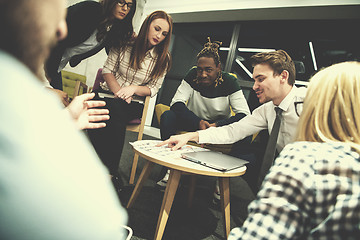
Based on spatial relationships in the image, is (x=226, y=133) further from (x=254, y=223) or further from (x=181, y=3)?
(x=181, y=3)

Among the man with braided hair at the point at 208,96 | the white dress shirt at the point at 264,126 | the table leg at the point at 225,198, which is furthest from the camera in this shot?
the man with braided hair at the point at 208,96

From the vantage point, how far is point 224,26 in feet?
14.4

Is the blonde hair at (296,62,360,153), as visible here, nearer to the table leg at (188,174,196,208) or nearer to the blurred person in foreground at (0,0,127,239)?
the blurred person in foreground at (0,0,127,239)

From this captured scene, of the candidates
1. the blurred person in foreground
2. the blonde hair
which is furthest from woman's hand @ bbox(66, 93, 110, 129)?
the blonde hair

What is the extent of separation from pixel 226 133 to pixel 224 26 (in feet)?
11.8

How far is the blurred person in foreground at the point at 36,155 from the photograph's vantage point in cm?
21

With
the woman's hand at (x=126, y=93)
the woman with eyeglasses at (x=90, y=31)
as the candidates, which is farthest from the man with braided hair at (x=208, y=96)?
the woman with eyeglasses at (x=90, y=31)

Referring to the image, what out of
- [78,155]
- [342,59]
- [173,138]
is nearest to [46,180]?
[78,155]

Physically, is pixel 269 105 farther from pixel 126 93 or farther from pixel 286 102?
pixel 126 93

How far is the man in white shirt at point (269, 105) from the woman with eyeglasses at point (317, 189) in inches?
36.7

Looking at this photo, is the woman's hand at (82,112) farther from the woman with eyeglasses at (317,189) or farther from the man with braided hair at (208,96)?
the man with braided hair at (208,96)

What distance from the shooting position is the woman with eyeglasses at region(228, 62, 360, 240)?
1.37 feet

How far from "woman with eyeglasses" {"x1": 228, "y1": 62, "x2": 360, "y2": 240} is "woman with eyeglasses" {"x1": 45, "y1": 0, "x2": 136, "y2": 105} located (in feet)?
5.32

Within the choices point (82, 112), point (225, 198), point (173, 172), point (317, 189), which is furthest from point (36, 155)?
point (225, 198)
